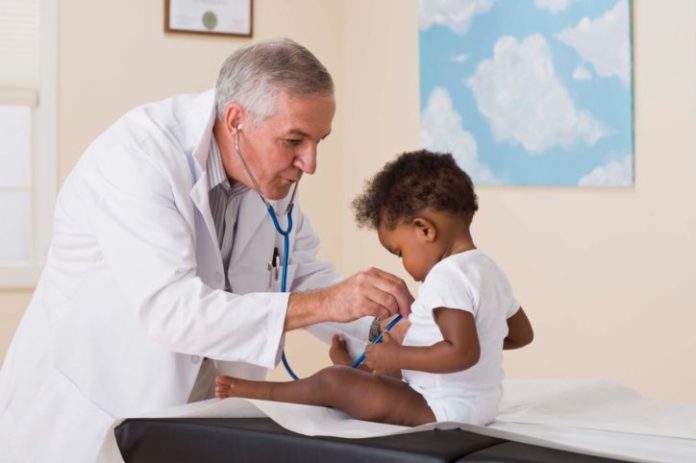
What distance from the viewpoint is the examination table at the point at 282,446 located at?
1231 mm

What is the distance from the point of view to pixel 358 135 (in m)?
4.56

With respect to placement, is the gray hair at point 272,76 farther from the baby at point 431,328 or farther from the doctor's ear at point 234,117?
the baby at point 431,328

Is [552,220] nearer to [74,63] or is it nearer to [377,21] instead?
[377,21]

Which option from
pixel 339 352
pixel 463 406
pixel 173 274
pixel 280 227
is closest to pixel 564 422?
pixel 463 406

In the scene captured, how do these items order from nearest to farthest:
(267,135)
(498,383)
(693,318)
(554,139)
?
(498,383) → (267,135) → (693,318) → (554,139)

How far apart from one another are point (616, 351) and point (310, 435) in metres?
1.96

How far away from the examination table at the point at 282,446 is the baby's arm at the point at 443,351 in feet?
0.59

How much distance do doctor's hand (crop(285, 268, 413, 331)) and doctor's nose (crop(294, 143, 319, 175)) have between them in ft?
1.14

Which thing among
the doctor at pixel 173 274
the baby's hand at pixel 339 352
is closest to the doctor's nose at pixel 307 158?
the doctor at pixel 173 274

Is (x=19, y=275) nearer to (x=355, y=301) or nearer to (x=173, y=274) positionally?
(x=173, y=274)

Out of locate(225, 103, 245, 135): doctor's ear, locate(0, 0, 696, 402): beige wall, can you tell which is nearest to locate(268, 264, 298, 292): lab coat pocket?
locate(225, 103, 245, 135): doctor's ear

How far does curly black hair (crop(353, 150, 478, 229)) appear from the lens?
1.72 metres

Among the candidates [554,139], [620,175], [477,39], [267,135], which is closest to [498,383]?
[267,135]

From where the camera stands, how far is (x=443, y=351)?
1.55 metres
